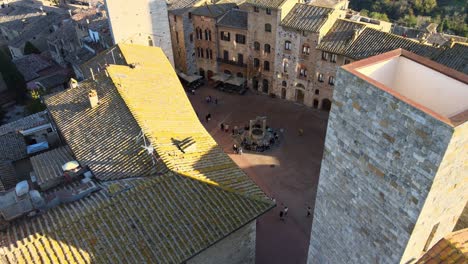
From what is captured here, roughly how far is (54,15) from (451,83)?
64.7 metres

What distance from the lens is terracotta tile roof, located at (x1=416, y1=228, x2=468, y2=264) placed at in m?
11.7

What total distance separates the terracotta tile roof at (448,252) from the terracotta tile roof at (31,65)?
159ft

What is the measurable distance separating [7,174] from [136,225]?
55.8 feet

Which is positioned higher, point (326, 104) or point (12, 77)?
point (12, 77)

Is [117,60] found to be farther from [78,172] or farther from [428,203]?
[428,203]

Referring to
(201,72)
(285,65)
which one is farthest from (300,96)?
(201,72)

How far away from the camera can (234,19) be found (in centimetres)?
4197

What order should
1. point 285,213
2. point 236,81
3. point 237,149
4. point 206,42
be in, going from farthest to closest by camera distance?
point 206,42, point 236,81, point 237,149, point 285,213

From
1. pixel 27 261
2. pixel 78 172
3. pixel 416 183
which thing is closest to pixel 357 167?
pixel 416 183

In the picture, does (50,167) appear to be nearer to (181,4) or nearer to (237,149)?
(237,149)

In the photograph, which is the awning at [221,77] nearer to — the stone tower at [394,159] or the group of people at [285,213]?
the group of people at [285,213]

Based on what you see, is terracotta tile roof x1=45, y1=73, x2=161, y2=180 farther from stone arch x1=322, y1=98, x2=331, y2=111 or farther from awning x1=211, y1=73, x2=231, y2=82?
stone arch x1=322, y1=98, x2=331, y2=111

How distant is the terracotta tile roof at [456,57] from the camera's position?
2978cm

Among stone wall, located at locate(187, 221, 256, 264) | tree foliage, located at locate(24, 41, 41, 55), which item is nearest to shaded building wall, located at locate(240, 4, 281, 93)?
stone wall, located at locate(187, 221, 256, 264)
